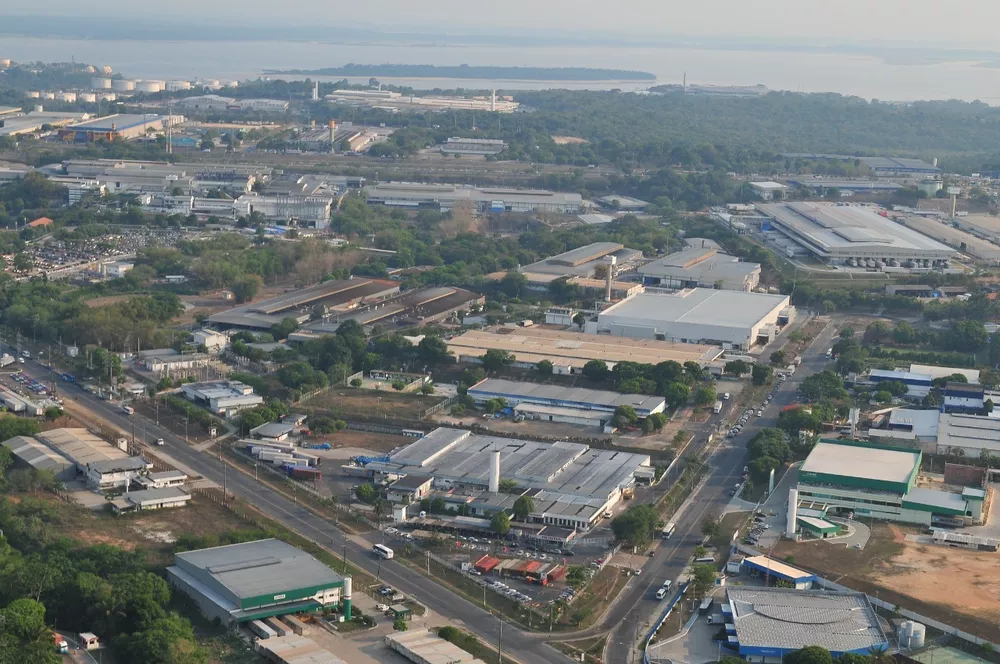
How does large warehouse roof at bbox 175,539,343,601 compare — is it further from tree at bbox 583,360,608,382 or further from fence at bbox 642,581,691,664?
tree at bbox 583,360,608,382

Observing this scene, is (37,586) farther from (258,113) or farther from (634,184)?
(258,113)

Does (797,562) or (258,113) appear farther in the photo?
(258,113)

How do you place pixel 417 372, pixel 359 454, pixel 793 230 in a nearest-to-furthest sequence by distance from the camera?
1. pixel 359 454
2. pixel 417 372
3. pixel 793 230

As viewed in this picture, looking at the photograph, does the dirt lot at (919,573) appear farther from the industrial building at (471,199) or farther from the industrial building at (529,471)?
the industrial building at (471,199)

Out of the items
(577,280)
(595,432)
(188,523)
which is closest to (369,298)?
(577,280)

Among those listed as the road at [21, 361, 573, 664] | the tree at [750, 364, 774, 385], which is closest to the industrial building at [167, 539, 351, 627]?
the road at [21, 361, 573, 664]

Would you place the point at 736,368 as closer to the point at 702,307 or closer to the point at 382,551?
the point at 702,307

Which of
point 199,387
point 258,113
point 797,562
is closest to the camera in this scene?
point 797,562
